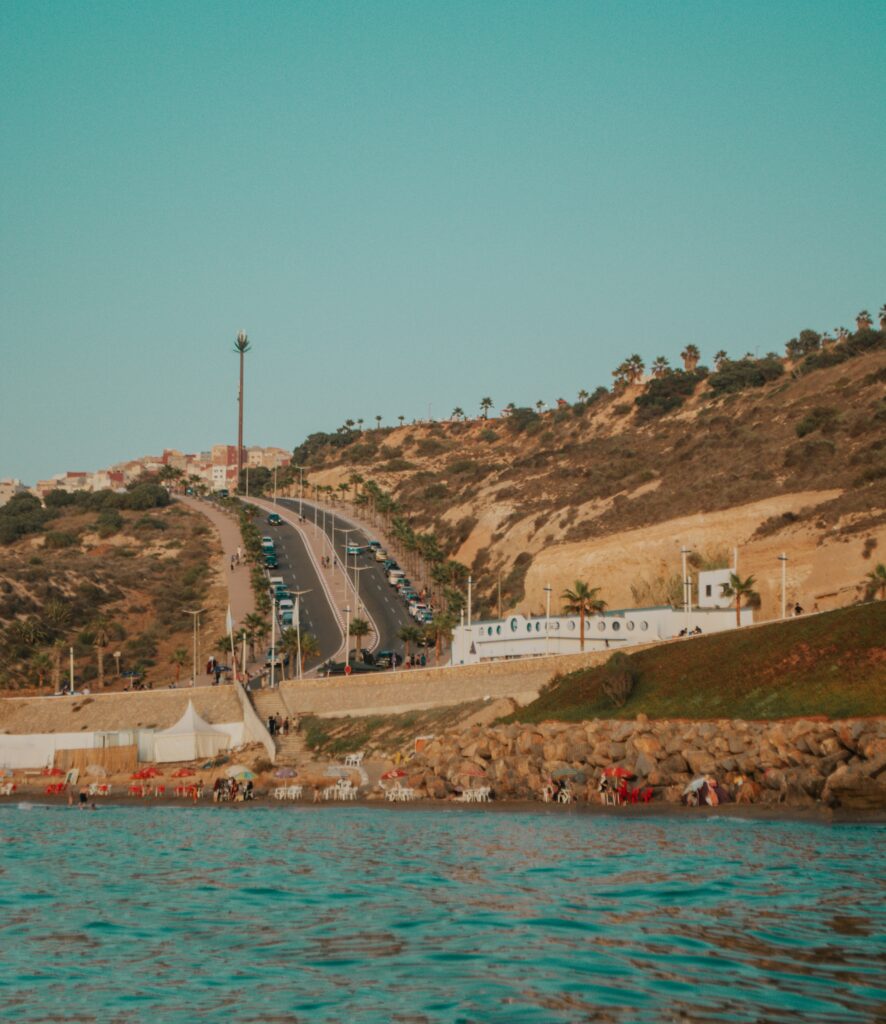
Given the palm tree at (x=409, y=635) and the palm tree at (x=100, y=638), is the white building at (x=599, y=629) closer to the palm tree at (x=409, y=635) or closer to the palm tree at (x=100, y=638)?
the palm tree at (x=409, y=635)

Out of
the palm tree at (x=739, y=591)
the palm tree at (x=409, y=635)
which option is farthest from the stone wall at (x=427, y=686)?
the palm tree at (x=409, y=635)

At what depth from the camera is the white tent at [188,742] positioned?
219 ft

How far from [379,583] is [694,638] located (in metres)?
66.9

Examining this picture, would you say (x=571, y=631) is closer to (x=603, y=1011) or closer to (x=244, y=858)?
(x=244, y=858)

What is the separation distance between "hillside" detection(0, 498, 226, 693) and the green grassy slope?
151ft

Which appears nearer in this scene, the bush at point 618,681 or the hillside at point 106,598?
the bush at point 618,681

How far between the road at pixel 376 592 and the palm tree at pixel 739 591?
2983 centimetres

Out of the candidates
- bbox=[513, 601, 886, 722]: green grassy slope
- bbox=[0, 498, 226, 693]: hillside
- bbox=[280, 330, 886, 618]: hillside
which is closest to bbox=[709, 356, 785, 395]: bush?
bbox=[280, 330, 886, 618]: hillside

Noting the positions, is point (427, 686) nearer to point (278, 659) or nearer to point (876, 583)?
point (876, 583)

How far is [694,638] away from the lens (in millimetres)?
62312

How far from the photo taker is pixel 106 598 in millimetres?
124625

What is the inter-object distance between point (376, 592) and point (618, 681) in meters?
66.7

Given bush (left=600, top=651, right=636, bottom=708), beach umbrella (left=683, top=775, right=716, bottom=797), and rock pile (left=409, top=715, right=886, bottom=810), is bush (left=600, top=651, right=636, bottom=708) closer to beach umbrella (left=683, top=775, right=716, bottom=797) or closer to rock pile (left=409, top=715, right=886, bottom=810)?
rock pile (left=409, top=715, right=886, bottom=810)

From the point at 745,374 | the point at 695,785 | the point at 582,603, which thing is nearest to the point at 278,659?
the point at 582,603
